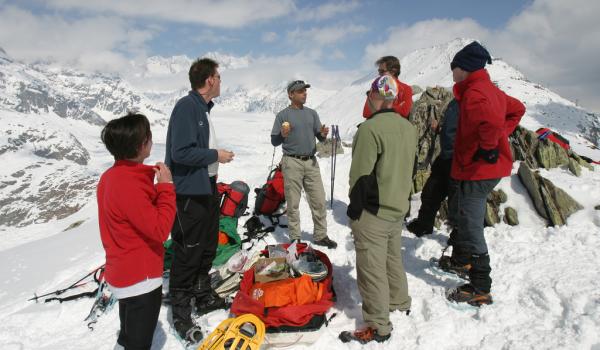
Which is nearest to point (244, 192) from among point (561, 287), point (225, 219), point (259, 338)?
point (225, 219)

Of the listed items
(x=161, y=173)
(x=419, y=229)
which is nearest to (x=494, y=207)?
(x=419, y=229)

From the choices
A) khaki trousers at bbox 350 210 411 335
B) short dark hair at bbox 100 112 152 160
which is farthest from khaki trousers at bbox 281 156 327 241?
short dark hair at bbox 100 112 152 160

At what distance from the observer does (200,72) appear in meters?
4.66

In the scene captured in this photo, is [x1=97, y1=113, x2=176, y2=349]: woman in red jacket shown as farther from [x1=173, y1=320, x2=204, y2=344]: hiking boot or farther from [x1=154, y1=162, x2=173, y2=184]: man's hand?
[x1=173, y1=320, x2=204, y2=344]: hiking boot

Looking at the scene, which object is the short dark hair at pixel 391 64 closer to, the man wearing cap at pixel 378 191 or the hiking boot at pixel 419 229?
the man wearing cap at pixel 378 191

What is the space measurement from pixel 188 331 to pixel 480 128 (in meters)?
4.58

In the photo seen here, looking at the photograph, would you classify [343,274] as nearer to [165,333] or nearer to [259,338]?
[259,338]

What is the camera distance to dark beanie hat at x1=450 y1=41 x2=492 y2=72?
178 inches

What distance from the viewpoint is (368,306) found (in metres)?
4.25

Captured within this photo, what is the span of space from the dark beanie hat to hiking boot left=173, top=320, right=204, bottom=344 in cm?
501

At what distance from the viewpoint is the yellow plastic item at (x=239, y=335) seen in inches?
152

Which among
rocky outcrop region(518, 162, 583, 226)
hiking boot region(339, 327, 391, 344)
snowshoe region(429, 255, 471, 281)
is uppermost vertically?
rocky outcrop region(518, 162, 583, 226)

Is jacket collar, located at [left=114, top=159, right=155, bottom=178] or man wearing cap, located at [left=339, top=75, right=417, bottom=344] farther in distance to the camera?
man wearing cap, located at [left=339, top=75, right=417, bottom=344]

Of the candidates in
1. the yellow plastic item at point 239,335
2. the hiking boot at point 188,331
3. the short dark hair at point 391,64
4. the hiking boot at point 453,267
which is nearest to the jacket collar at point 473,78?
the short dark hair at point 391,64
